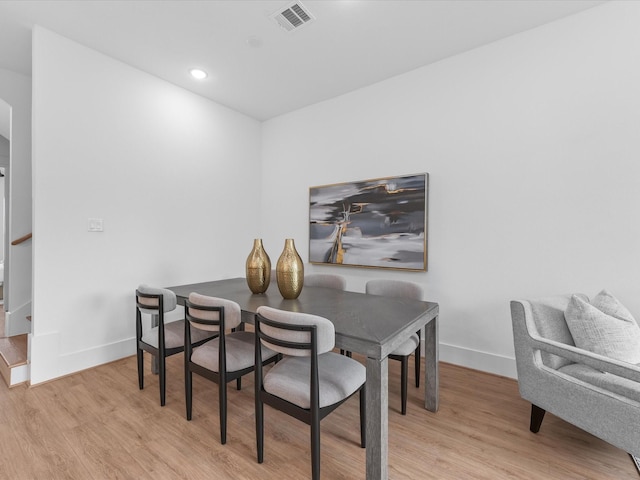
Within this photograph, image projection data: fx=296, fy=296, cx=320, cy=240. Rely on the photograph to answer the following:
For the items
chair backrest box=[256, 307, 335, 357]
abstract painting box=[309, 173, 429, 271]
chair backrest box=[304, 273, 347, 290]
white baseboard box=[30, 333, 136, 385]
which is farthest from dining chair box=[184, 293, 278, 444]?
abstract painting box=[309, 173, 429, 271]

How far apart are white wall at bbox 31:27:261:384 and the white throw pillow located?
345 cm

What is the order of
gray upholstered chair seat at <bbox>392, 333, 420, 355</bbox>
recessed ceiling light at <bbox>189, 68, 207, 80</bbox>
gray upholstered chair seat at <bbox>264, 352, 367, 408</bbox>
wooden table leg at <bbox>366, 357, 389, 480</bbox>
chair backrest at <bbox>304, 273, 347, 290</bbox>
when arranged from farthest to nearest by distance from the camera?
recessed ceiling light at <bbox>189, 68, 207, 80</bbox>
chair backrest at <bbox>304, 273, 347, 290</bbox>
gray upholstered chair seat at <bbox>392, 333, 420, 355</bbox>
gray upholstered chair seat at <bbox>264, 352, 367, 408</bbox>
wooden table leg at <bbox>366, 357, 389, 480</bbox>

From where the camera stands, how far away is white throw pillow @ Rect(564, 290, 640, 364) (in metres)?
1.56

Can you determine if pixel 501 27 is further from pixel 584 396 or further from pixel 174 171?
pixel 174 171

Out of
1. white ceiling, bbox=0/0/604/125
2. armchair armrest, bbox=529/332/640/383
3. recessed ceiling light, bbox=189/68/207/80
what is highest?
white ceiling, bbox=0/0/604/125

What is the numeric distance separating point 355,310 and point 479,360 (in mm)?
1560

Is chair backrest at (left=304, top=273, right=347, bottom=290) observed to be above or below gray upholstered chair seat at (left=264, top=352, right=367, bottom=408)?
above

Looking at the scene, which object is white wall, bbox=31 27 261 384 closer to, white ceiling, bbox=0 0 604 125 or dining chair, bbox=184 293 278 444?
white ceiling, bbox=0 0 604 125

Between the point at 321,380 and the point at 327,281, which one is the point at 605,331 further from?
the point at 327,281

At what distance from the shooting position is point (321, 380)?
1497 mm

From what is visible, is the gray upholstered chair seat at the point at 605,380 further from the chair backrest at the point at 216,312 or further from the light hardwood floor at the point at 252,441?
the chair backrest at the point at 216,312

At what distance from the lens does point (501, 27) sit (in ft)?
7.75

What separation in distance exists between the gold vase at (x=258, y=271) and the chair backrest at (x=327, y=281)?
0.65 meters

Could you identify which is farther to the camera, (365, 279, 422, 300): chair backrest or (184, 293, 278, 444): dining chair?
(365, 279, 422, 300): chair backrest
